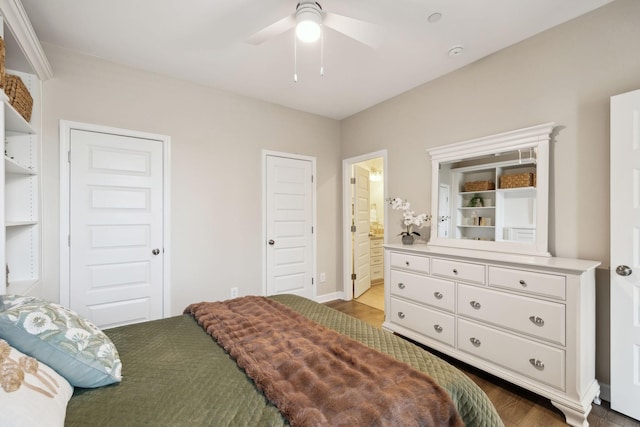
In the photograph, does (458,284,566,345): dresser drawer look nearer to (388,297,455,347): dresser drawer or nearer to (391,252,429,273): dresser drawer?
(388,297,455,347): dresser drawer

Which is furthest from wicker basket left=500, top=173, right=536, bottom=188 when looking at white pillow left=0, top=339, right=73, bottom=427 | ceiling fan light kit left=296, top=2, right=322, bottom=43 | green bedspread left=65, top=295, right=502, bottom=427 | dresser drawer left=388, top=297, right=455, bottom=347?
white pillow left=0, top=339, right=73, bottom=427

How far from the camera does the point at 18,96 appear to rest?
194cm

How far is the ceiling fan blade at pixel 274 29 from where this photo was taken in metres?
1.72

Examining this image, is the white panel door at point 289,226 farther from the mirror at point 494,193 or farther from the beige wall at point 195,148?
the mirror at point 494,193

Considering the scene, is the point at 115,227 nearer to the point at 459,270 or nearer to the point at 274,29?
the point at 274,29

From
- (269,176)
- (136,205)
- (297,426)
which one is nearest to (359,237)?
(269,176)

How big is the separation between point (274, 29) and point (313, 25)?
25 cm

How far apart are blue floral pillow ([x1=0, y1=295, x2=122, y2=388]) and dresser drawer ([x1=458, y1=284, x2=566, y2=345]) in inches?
89.6

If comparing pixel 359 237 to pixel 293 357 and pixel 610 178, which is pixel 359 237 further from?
pixel 293 357

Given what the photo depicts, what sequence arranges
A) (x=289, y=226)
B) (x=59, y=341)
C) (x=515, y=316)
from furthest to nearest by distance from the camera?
1. (x=289, y=226)
2. (x=515, y=316)
3. (x=59, y=341)

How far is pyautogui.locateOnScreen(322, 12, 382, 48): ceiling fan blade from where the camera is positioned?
1743 mm

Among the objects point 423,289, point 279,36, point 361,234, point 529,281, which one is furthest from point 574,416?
Answer: point 279,36

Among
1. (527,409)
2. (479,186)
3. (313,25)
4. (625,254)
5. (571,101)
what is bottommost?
(527,409)

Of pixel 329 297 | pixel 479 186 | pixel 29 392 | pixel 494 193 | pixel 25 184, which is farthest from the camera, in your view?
pixel 329 297
